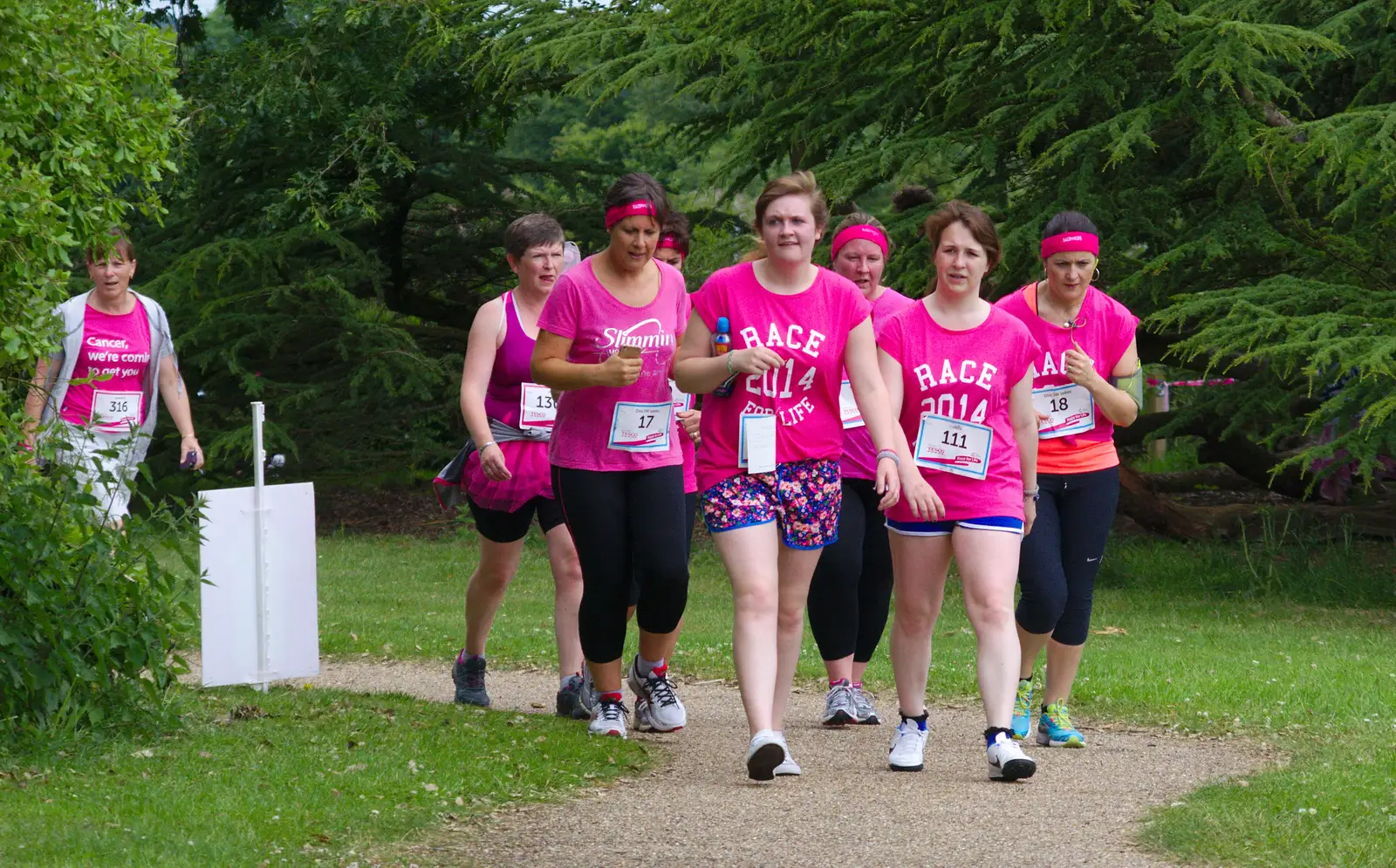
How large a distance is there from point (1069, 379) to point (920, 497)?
40.0 inches

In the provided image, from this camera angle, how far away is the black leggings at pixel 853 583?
21.4 ft

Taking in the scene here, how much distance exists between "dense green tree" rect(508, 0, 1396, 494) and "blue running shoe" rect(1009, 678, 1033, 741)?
4.42m

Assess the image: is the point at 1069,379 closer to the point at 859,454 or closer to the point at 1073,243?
the point at 1073,243

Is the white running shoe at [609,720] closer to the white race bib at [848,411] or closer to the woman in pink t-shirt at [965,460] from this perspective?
the woman in pink t-shirt at [965,460]

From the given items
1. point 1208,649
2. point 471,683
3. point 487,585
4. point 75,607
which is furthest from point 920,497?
point 1208,649

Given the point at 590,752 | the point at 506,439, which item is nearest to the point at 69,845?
the point at 590,752

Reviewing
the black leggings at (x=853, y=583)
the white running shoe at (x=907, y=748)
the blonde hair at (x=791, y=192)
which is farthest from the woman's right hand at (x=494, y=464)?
the white running shoe at (x=907, y=748)

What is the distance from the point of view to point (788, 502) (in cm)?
577

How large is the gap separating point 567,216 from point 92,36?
46.1ft

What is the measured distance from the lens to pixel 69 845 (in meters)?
4.50

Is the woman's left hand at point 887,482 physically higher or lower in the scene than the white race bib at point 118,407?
lower

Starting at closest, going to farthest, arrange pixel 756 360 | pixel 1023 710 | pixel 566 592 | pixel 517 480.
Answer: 1. pixel 756 360
2. pixel 1023 710
3. pixel 517 480
4. pixel 566 592

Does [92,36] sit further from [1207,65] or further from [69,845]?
[1207,65]

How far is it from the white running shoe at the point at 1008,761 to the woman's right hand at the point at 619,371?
5.68 ft
